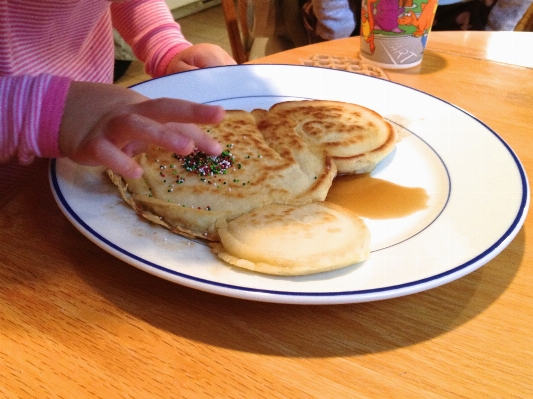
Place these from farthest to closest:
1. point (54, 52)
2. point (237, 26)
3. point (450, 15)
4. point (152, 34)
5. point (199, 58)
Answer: point (450, 15), point (237, 26), point (152, 34), point (199, 58), point (54, 52)

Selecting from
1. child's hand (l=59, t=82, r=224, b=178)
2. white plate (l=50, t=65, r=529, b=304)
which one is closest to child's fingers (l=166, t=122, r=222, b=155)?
child's hand (l=59, t=82, r=224, b=178)

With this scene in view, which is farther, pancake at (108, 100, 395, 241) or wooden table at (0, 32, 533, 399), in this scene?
pancake at (108, 100, 395, 241)

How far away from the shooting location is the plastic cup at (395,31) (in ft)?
3.15

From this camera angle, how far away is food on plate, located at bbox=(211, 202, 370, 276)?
1.57 ft

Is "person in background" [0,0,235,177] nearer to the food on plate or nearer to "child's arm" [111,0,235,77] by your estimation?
the food on plate

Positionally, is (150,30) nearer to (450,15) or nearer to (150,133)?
(150,133)

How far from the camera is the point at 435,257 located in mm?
510

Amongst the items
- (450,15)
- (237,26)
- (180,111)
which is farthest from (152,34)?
(450,15)

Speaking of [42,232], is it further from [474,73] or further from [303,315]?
[474,73]

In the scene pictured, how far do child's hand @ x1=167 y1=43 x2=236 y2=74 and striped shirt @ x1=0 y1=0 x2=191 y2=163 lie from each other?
2.2 inches

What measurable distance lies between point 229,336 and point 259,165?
271 millimetres

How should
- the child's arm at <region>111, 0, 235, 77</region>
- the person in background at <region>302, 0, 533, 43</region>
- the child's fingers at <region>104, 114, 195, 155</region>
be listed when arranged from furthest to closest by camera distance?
the person in background at <region>302, 0, 533, 43</region>, the child's arm at <region>111, 0, 235, 77</region>, the child's fingers at <region>104, 114, 195, 155</region>

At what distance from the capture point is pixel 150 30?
3.79 ft

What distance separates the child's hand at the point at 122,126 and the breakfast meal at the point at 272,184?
0.15 ft
